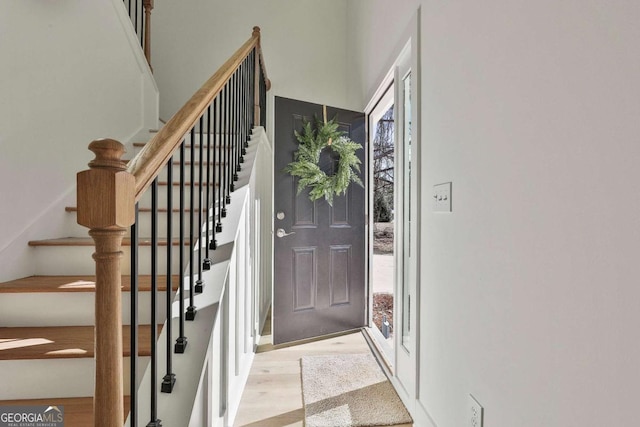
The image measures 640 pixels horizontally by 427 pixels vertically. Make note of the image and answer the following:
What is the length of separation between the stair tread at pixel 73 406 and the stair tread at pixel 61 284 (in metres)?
0.42

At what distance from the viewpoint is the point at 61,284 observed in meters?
1.60

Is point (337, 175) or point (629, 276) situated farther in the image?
point (337, 175)

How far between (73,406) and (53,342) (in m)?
0.27

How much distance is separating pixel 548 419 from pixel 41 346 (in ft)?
5.57

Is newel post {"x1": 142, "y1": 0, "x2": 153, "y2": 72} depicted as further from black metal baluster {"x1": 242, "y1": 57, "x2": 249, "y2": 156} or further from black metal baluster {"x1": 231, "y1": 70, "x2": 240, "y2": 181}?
black metal baluster {"x1": 231, "y1": 70, "x2": 240, "y2": 181}

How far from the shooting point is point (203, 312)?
1.41 meters

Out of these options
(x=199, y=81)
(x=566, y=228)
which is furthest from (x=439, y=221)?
(x=199, y=81)

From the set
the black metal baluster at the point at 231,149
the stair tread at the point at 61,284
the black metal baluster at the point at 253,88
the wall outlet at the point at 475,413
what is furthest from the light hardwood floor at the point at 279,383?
the black metal baluster at the point at 253,88

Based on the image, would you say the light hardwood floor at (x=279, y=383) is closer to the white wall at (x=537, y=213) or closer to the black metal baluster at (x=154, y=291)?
the white wall at (x=537, y=213)

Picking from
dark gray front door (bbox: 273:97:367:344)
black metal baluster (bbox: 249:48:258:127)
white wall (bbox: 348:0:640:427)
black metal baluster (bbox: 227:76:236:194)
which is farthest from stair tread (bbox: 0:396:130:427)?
black metal baluster (bbox: 249:48:258:127)

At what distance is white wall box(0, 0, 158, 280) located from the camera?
173cm

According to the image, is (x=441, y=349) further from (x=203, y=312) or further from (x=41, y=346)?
(x=41, y=346)

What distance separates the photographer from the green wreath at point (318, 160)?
2902 millimetres

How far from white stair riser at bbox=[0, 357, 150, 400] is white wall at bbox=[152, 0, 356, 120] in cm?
328
